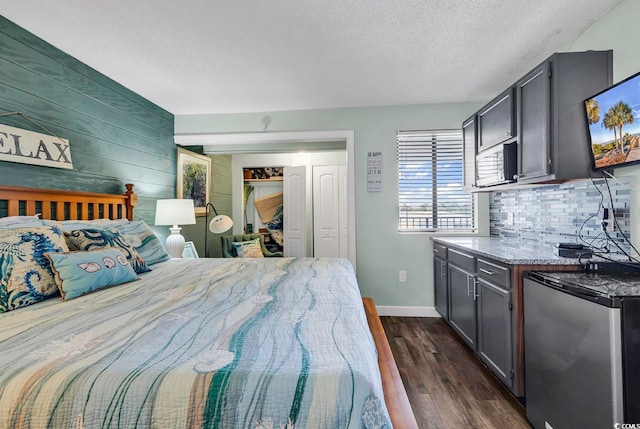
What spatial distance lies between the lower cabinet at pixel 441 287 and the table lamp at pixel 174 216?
2.77m

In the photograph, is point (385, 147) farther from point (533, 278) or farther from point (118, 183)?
point (118, 183)

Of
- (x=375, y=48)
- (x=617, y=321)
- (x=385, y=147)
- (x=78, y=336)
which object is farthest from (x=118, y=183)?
(x=617, y=321)

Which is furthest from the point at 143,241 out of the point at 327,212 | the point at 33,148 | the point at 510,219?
the point at 510,219

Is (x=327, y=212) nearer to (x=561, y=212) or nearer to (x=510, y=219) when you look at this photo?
(x=510, y=219)

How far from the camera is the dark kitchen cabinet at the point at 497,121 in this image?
2.38m

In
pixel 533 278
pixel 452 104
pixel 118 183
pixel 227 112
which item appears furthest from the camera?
pixel 227 112

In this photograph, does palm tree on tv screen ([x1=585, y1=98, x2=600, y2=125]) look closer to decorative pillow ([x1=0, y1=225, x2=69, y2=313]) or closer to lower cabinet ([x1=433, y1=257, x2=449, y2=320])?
lower cabinet ([x1=433, y1=257, x2=449, y2=320])

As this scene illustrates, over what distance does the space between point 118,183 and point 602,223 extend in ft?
12.9

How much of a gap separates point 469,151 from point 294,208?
10.2 ft

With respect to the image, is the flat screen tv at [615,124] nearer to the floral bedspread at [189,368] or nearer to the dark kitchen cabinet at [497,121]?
the dark kitchen cabinet at [497,121]

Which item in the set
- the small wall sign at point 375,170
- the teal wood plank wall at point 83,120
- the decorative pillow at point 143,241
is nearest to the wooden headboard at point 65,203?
the teal wood plank wall at point 83,120

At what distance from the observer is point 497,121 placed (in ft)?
8.55

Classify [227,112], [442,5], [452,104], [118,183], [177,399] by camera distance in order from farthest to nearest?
[227,112] → [452,104] → [118,183] → [442,5] → [177,399]

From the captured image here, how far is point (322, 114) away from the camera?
12.1 ft
